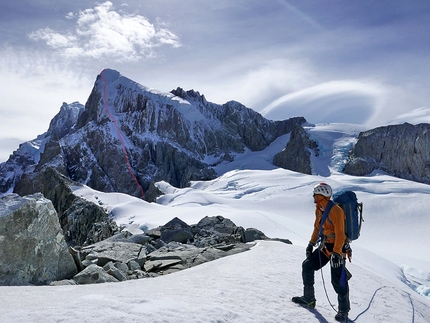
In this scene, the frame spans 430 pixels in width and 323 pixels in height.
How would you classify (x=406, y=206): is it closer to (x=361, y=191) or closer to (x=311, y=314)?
(x=361, y=191)

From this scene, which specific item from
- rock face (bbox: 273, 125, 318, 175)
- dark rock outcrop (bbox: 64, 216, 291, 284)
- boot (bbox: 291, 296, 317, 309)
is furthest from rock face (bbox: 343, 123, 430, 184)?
boot (bbox: 291, 296, 317, 309)

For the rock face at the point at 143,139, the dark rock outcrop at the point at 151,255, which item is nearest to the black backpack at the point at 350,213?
the dark rock outcrop at the point at 151,255

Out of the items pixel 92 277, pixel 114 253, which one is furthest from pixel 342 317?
pixel 114 253

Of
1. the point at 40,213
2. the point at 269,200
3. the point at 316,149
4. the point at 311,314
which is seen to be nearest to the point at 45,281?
the point at 40,213

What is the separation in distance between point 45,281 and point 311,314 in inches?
246

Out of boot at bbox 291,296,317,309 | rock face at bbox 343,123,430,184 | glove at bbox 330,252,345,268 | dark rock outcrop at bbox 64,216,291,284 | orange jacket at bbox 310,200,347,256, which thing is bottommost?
dark rock outcrop at bbox 64,216,291,284

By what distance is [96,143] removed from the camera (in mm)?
126688

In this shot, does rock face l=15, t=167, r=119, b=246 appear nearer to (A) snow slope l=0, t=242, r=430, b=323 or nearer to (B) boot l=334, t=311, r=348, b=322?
(A) snow slope l=0, t=242, r=430, b=323

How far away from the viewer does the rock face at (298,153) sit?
11238 centimetres

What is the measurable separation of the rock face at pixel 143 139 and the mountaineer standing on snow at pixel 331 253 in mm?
103840

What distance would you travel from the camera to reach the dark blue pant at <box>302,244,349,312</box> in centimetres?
605

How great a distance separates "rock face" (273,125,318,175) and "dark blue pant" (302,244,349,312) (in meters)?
106

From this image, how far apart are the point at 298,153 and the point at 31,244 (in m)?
114

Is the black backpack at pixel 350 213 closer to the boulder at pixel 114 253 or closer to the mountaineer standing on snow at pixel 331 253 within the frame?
the mountaineer standing on snow at pixel 331 253
